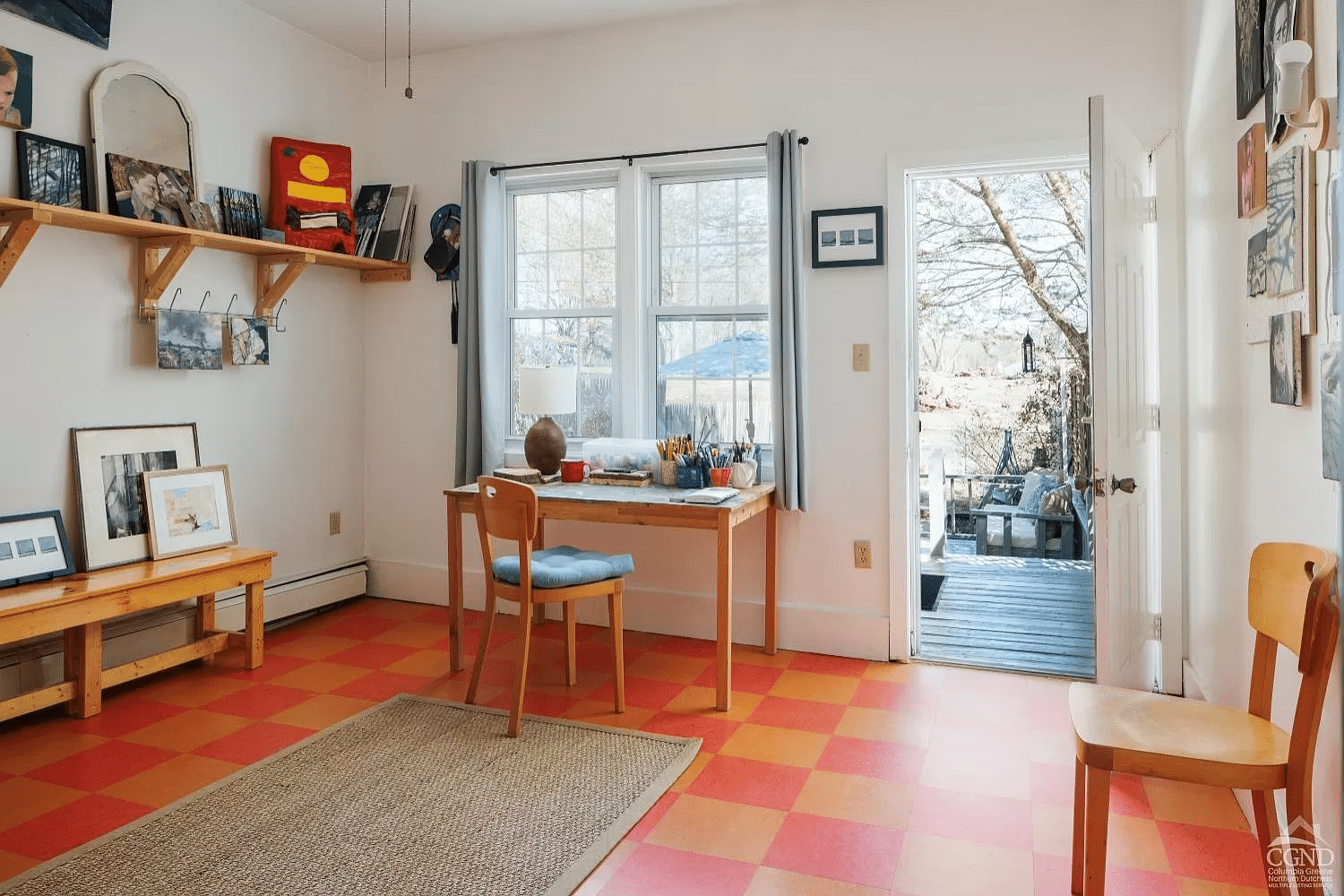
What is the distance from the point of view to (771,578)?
12.4 ft

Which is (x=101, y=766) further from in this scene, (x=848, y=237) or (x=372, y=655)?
(x=848, y=237)

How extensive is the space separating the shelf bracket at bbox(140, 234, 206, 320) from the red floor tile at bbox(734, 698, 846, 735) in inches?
110

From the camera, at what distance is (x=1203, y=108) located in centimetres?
288

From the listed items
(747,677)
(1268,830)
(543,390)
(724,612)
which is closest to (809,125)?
(543,390)

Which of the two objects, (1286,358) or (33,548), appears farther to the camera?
(33,548)

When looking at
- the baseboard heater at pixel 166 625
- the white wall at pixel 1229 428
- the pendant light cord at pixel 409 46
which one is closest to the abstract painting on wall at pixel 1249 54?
the white wall at pixel 1229 428

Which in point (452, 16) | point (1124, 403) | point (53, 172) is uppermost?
point (452, 16)

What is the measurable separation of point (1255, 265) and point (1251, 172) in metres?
0.25

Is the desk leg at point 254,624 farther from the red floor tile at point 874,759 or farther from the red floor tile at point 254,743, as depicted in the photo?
the red floor tile at point 874,759

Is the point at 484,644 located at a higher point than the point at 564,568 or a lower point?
Answer: lower

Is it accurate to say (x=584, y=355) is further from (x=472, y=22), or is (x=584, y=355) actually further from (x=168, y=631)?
(x=168, y=631)

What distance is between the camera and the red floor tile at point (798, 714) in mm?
3008

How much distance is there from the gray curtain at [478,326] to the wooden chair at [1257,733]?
2.90 meters

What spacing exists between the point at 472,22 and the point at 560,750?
10.7 ft
